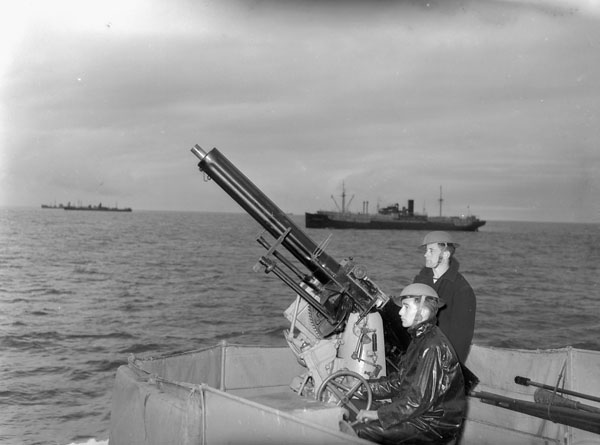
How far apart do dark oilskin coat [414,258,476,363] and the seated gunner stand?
1645 mm

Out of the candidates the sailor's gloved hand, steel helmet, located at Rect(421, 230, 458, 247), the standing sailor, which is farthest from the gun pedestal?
the sailor's gloved hand

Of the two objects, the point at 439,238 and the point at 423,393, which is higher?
the point at 439,238

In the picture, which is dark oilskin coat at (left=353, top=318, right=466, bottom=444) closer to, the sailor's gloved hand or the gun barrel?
the sailor's gloved hand

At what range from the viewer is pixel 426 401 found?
469 cm

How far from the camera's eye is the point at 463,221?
126625 millimetres

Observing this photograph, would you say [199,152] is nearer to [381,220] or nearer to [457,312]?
[457,312]

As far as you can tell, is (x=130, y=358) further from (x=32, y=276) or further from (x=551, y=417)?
(x=32, y=276)

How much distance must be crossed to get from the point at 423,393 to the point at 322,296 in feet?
8.62

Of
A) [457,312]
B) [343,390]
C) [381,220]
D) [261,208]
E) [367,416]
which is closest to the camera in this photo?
[367,416]

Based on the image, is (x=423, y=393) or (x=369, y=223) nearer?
(x=423, y=393)

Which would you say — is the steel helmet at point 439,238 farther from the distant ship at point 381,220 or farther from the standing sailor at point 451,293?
the distant ship at point 381,220

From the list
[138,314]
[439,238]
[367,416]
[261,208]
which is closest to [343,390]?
[367,416]

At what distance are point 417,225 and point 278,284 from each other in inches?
3216

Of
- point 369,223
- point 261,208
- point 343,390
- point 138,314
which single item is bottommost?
point 138,314
